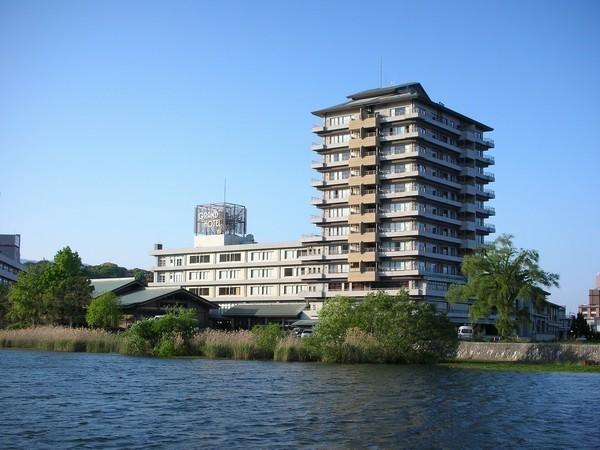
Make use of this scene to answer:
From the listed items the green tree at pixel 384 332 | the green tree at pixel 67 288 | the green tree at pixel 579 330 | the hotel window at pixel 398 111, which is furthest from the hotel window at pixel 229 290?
the green tree at pixel 384 332

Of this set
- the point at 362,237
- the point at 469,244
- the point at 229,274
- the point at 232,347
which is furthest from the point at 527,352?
the point at 229,274

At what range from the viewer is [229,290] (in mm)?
160375

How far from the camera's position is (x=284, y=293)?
152500 millimetres

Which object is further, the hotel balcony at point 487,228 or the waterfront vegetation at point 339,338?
the hotel balcony at point 487,228

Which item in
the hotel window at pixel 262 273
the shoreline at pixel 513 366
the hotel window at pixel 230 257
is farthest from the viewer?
the hotel window at pixel 230 257

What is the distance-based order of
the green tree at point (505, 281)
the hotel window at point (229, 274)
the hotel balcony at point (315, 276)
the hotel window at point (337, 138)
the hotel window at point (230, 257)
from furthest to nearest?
the hotel window at point (229, 274) → the hotel window at point (230, 257) → the hotel window at point (337, 138) → the hotel balcony at point (315, 276) → the green tree at point (505, 281)

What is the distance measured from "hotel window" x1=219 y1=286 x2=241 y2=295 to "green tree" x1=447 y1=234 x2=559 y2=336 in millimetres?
74426

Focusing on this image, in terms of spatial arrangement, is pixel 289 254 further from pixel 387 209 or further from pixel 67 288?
pixel 67 288

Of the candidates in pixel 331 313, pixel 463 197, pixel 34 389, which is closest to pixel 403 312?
pixel 331 313

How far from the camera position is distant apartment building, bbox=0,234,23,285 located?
15657 centimetres

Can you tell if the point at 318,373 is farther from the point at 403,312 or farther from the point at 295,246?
the point at 295,246

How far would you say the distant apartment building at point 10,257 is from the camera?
157 m

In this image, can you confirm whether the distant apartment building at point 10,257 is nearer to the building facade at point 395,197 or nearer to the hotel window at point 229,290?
the hotel window at point 229,290

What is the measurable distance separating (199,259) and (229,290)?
11.4 meters
